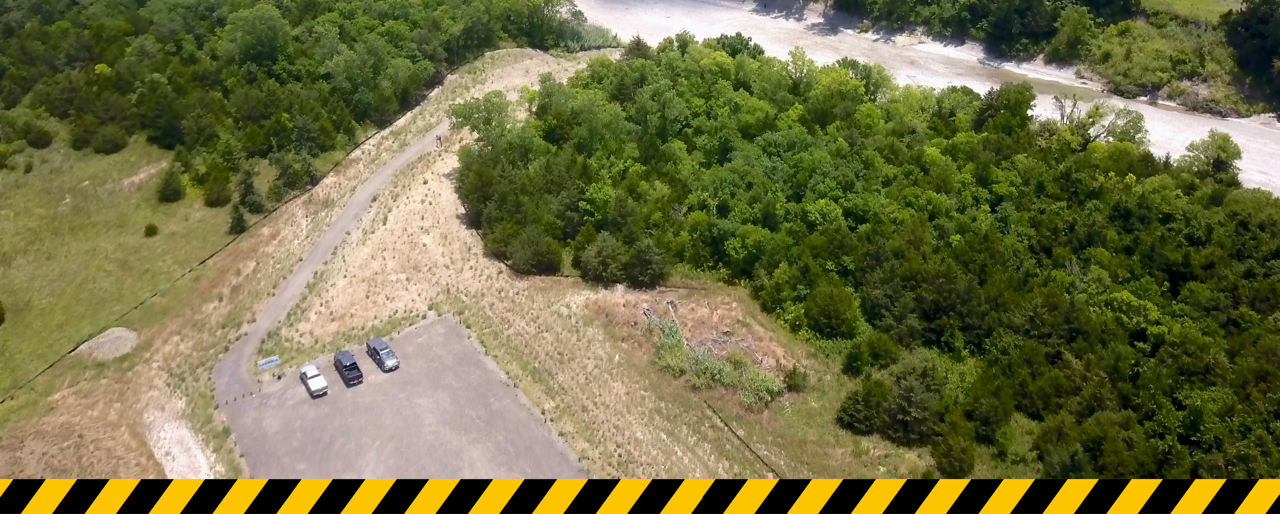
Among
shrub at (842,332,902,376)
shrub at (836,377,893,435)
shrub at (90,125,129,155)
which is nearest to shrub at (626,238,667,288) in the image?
shrub at (842,332,902,376)

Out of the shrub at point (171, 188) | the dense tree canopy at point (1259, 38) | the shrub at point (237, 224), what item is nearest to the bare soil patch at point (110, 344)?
the shrub at point (237, 224)

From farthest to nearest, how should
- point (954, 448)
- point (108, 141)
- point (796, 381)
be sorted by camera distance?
point (108, 141)
point (796, 381)
point (954, 448)

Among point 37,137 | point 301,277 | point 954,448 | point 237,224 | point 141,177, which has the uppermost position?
point 954,448

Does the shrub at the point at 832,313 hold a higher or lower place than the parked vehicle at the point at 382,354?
higher

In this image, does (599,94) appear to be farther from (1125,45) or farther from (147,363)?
(1125,45)

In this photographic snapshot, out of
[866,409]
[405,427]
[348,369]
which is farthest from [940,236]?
[348,369]

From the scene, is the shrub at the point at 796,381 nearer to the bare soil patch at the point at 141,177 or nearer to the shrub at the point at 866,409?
the shrub at the point at 866,409

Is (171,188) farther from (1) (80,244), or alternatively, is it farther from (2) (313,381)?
(2) (313,381)
